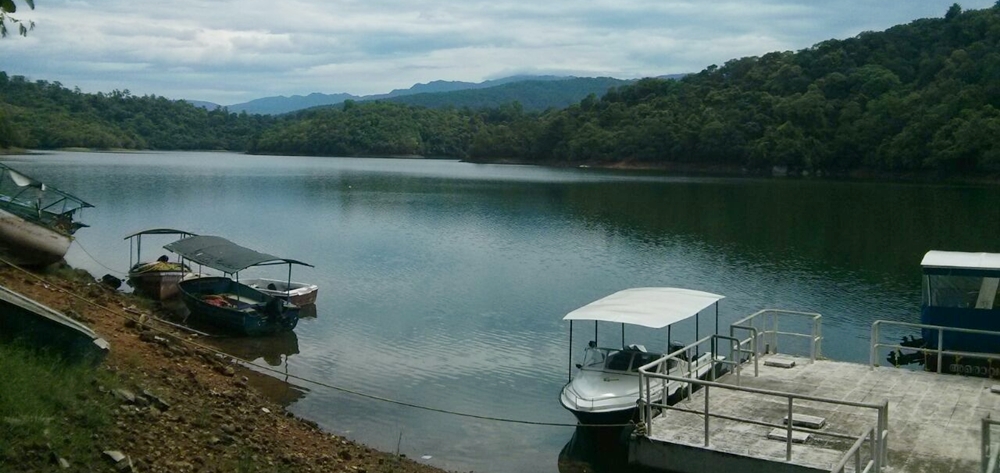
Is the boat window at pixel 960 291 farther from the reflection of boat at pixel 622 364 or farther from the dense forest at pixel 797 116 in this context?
the dense forest at pixel 797 116

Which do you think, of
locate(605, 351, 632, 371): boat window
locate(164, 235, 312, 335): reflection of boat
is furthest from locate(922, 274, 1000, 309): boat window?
locate(164, 235, 312, 335): reflection of boat

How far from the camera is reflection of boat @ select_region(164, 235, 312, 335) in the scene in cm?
2500

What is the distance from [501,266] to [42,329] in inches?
1089

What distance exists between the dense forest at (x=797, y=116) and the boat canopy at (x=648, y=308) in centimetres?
7544

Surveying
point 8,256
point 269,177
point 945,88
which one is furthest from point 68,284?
point 945,88

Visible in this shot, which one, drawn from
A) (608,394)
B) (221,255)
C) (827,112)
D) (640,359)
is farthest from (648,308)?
(827,112)

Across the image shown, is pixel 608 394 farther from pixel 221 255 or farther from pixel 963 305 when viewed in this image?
pixel 221 255

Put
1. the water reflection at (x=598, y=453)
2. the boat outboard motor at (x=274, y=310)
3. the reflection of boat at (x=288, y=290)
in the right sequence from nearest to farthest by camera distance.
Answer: the water reflection at (x=598, y=453), the boat outboard motor at (x=274, y=310), the reflection of boat at (x=288, y=290)

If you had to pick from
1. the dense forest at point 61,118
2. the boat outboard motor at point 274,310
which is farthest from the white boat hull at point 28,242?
the dense forest at point 61,118

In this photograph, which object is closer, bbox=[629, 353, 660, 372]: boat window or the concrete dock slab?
the concrete dock slab

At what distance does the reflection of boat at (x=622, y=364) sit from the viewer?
15.8 m

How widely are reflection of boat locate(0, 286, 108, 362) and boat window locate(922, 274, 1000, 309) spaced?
17964mm

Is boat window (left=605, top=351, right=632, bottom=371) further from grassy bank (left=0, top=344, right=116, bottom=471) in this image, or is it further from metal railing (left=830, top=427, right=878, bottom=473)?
grassy bank (left=0, top=344, right=116, bottom=471)

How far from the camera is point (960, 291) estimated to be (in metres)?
20.2
